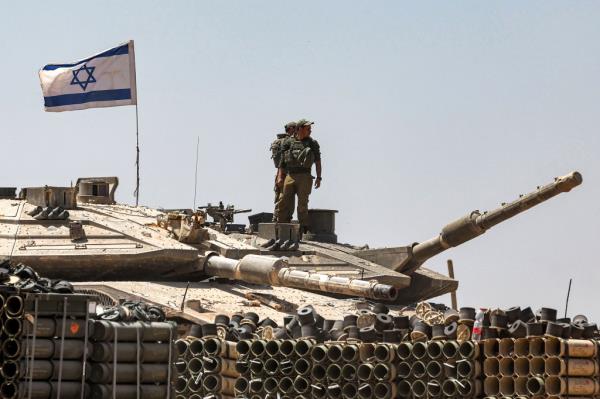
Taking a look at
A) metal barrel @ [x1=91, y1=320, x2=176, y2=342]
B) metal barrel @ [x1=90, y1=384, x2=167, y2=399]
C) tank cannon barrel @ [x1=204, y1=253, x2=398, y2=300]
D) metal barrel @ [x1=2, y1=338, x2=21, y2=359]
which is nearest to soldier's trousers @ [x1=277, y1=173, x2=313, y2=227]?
tank cannon barrel @ [x1=204, y1=253, x2=398, y2=300]

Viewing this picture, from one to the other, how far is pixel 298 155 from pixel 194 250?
6904 mm

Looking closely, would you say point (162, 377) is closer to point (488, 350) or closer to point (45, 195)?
point (488, 350)

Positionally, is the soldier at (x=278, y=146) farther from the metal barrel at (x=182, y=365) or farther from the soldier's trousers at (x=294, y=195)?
the metal barrel at (x=182, y=365)

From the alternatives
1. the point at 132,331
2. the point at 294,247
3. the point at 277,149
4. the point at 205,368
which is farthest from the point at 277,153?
the point at 132,331

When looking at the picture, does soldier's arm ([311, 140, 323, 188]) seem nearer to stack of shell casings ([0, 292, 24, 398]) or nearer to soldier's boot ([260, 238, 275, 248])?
soldier's boot ([260, 238, 275, 248])

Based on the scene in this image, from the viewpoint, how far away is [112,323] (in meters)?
18.9

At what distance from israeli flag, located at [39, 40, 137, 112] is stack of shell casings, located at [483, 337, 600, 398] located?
1499 cm

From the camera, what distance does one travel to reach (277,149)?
36156 millimetres

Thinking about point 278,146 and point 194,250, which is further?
point 278,146

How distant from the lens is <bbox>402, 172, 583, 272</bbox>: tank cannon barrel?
31.0 meters

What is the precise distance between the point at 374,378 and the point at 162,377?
553 cm

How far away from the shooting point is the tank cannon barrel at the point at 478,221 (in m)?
31.0

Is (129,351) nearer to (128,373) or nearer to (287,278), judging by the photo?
(128,373)

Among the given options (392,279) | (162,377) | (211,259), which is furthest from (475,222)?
(162,377)
